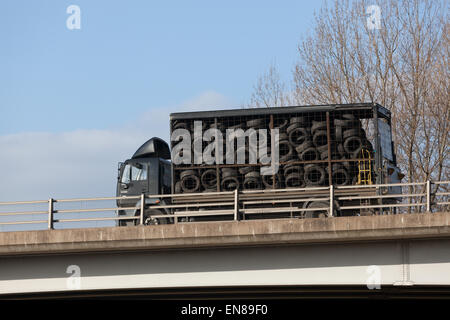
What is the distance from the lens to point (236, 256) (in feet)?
65.8

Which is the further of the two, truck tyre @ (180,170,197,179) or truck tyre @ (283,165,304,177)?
truck tyre @ (180,170,197,179)

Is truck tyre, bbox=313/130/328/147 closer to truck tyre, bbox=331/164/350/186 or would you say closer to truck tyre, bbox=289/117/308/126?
truck tyre, bbox=289/117/308/126

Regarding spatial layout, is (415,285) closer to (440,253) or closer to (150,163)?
(440,253)

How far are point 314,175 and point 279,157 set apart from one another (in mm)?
1241

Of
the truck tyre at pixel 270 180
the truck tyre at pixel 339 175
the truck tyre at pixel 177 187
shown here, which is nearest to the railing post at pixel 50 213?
the truck tyre at pixel 177 187

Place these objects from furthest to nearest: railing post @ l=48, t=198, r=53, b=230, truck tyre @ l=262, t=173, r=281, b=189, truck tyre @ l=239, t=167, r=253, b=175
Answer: truck tyre @ l=239, t=167, r=253, b=175, truck tyre @ l=262, t=173, r=281, b=189, railing post @ l=48, t=198, r=53, b=230

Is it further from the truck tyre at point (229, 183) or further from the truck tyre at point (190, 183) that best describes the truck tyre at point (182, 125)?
the truck tyre at point (229, 183)

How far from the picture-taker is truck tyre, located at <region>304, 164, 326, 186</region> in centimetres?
2425

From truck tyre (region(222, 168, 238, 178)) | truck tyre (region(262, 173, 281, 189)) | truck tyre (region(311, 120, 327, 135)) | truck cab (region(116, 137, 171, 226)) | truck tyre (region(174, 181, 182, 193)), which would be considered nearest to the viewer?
truck tyre (region(311, 120, 327, 135))

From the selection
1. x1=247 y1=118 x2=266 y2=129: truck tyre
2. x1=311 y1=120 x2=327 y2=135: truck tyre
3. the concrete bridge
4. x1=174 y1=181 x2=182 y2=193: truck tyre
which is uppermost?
x1=247 y1=118 x2=266 y2=129: truck tyre

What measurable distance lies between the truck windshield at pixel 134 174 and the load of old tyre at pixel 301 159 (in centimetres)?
242

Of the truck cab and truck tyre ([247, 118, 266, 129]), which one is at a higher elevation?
truck tyre ([247, 118, 266, 129])

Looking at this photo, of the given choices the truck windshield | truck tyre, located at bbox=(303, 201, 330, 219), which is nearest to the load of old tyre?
truck tyre, located at bbox=(303, 201, 330, 219)

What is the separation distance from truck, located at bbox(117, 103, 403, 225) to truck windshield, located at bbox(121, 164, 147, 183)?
5.78 feet
